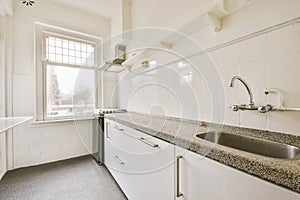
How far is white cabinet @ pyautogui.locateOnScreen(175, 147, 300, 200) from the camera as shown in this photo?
457mm

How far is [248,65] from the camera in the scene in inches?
40.9

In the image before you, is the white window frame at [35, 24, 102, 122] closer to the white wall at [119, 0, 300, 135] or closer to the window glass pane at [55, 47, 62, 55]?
the window glass pane at [55, 47, 62, 55]

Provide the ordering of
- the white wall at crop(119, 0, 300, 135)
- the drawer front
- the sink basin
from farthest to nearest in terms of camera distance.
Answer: the drawer front < the white wall at crop(119, 0, 300, 135) < the sink basin

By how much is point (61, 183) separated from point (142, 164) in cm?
136

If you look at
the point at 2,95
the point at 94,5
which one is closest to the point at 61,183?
the point at 2,95

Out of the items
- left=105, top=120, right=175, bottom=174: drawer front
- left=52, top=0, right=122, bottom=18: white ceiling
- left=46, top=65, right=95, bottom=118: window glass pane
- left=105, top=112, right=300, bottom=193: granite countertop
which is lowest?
left=105, top=120, right=175, bottom=174: drawer front

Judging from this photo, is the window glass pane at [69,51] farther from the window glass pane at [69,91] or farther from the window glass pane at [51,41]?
the window glass pane at [69,91]

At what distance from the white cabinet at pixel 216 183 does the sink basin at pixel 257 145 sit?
0.78 ft

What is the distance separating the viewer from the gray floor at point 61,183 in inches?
64.1

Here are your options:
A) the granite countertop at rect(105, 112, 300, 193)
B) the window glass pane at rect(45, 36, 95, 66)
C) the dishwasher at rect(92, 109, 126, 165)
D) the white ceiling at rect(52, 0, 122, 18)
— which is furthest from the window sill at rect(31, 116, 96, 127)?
the granite countertop at rect(105, 112, 300, 193)

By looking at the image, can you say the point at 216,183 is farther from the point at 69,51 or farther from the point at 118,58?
the point at 69,51

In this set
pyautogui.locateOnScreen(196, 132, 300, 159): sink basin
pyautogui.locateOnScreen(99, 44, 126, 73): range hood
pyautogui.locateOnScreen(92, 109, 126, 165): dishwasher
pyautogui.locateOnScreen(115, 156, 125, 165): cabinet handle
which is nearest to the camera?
pyautogui.locateOnScreen(196, 132, 300, 159): sink basin

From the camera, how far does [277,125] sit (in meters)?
0.91

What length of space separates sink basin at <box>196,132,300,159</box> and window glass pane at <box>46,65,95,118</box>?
2.57 m
